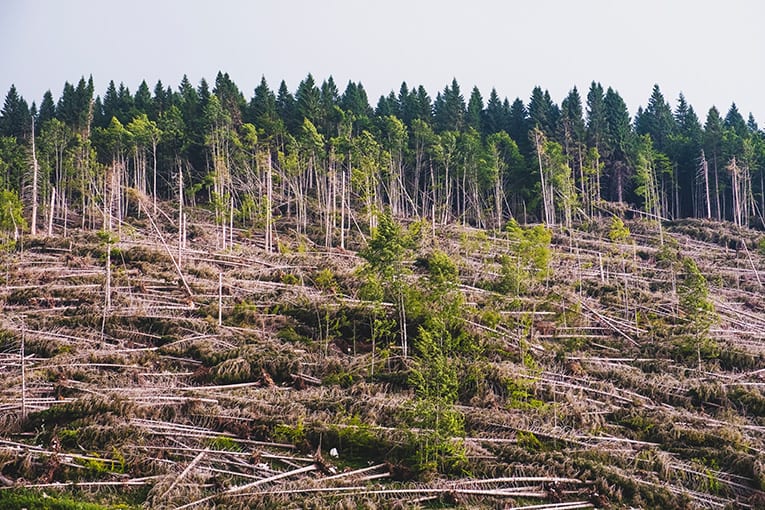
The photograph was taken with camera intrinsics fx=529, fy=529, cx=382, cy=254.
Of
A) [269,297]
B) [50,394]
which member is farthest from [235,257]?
[50,394]

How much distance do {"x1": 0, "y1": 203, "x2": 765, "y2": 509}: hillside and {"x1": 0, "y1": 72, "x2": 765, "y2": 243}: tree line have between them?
52.9 ft

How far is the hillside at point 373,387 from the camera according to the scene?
10.5 m

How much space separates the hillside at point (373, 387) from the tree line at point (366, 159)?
16.1 metres

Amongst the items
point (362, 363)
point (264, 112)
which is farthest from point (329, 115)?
point (362, 363)

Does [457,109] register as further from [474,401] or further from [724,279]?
[474,401]

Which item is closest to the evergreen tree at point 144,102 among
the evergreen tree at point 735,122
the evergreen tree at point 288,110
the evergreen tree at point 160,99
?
the evergreen tree at point 160,99

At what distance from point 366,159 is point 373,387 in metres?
29.7

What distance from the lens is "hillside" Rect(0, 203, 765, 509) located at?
1053 centimetres

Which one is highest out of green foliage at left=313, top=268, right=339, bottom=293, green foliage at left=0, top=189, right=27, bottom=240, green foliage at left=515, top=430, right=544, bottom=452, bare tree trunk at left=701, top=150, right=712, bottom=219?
bare tree trunk at left=701, top=150, right=712, bottom=219

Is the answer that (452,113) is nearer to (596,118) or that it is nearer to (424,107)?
(424,107)

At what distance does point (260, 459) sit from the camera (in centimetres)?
1132

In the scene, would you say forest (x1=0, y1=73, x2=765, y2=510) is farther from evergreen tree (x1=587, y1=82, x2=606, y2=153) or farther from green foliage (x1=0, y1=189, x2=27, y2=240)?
evergreen tree (x1=587, y1=82, x2=606, y2=153)

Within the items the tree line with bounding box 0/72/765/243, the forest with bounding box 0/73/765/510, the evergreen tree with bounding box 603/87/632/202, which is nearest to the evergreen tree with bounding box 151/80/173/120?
the tree line with bounding box 0/72/765/243

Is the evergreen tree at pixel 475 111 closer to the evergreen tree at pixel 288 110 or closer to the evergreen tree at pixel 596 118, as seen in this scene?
the evergreen tree at pixel 596 118
